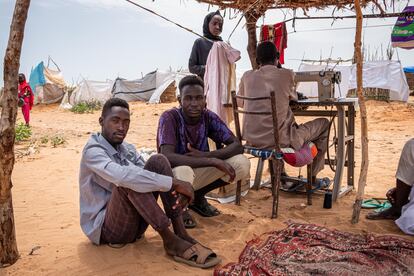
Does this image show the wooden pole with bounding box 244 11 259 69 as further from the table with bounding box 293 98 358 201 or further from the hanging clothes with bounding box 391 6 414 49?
the hanging clothes with bounding box 391 6 414 49

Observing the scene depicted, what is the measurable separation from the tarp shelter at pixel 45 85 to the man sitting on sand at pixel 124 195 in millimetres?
19040

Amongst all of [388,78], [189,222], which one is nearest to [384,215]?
[189,222]

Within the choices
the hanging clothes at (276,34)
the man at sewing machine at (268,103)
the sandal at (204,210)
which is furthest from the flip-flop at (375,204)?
the hanging clothes at (276,34)

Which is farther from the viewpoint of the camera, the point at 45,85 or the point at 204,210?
the point at 45,85

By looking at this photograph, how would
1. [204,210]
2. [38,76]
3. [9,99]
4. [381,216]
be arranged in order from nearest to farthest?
[9,99], [381,216], [204,210], [38,76]

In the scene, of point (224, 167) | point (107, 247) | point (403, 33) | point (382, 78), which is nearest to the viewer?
point (107, 247)

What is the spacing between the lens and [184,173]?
2877mm

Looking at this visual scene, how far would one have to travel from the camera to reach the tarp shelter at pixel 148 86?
18.5 meters

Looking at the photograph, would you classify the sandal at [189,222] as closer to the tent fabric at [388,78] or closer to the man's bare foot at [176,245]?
the man's bare foot at [176,245]

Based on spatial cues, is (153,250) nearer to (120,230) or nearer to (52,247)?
(120,230)

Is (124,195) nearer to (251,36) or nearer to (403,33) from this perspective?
(251,36)

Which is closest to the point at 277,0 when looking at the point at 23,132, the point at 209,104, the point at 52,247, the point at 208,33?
the point at 208,33

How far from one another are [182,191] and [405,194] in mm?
1911

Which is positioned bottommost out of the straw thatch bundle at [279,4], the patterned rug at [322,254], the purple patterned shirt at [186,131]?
the patterned rug at [322,254]
